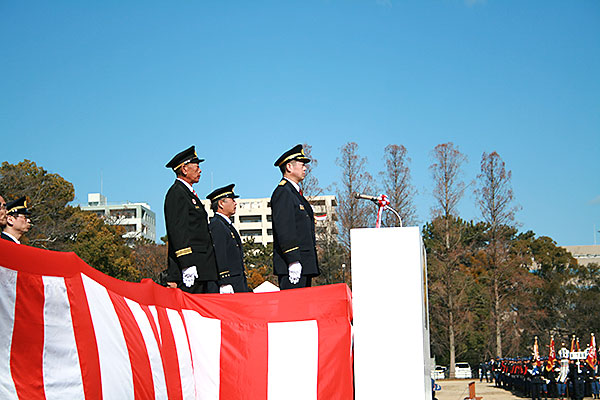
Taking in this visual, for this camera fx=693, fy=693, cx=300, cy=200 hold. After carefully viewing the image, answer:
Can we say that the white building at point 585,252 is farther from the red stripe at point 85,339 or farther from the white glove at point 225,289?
the red stripe at point 85,339

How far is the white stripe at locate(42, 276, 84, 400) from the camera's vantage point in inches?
115

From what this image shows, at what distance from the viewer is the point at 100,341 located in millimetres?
3355

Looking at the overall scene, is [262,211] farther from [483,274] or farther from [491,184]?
[491,184]

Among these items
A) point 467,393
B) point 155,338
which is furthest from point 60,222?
point 155,338

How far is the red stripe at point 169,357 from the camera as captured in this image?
416cm

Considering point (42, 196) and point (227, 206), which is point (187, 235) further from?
point (42, 196)

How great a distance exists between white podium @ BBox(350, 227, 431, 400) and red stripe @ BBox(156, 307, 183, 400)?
3.82ft

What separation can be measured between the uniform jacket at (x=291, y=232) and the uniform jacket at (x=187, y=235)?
58 centimetres

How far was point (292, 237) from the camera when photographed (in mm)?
5684

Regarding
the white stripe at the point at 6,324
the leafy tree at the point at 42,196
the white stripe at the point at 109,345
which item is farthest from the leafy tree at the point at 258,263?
the white stripe at the point at 6,324

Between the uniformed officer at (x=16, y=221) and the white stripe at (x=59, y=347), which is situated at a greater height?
the uniformed officer at (x=16, y=221)

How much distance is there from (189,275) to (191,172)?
3.17 ft

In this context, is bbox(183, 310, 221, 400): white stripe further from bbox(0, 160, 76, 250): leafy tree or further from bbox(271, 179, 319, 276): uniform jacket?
bbox(0, 160, 76, 250): leafy tree

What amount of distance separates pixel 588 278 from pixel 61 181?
107 ft
